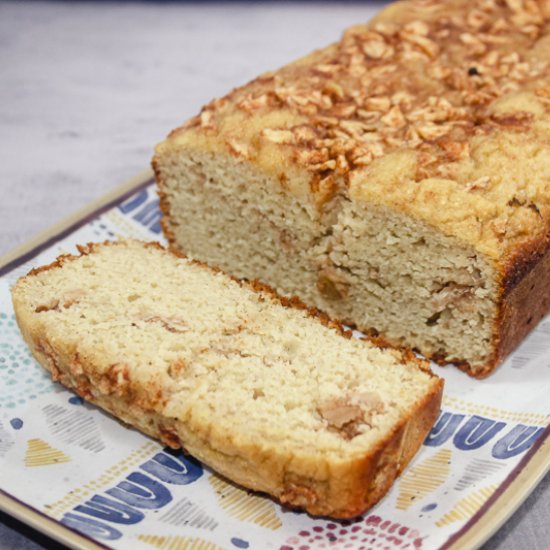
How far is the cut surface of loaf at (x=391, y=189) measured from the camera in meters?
3.53

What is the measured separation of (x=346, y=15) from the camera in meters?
7.60

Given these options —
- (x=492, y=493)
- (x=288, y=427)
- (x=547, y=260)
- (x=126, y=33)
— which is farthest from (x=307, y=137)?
(x=126, y=33)

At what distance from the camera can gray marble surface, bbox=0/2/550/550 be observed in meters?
5.46

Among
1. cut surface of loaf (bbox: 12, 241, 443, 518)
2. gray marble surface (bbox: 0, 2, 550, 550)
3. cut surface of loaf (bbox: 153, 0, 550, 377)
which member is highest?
cut surface of loaf (bbox: 153, 0, 550, 377)

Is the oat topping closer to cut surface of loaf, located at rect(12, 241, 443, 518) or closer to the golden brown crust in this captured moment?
cut surface of loaf, located at rect(12, 241, 443, 518)

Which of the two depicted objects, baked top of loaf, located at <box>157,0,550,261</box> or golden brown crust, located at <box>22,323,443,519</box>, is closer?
golden brown crust, located at <box>22,323,443,519</box>

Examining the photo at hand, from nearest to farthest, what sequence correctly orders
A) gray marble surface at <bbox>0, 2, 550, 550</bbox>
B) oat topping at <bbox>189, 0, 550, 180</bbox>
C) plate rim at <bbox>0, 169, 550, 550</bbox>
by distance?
plate rim at <bbox>0, 169, 550, 550</bbox> < oat topping at <bbox>189, 0, 550, 180</bbox> < gray marble surface at <bbox>0, 2, 550, 550</bbox>

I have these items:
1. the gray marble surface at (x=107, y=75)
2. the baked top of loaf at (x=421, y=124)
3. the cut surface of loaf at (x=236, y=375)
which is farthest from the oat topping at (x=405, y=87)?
the gray marble surface at (x=107, y=75)

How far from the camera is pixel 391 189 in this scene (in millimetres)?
3594

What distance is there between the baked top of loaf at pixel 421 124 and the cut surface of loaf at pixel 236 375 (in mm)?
516

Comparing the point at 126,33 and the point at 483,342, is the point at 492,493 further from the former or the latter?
the point at 126,33

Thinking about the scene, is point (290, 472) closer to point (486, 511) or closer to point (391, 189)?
point (486, 511)

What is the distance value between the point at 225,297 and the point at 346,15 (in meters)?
4.49

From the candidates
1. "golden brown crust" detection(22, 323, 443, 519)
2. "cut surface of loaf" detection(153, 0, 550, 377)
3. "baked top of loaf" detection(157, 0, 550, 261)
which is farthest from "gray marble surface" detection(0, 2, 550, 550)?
"golden brown crust" detection(22, 323, 443, 519)
